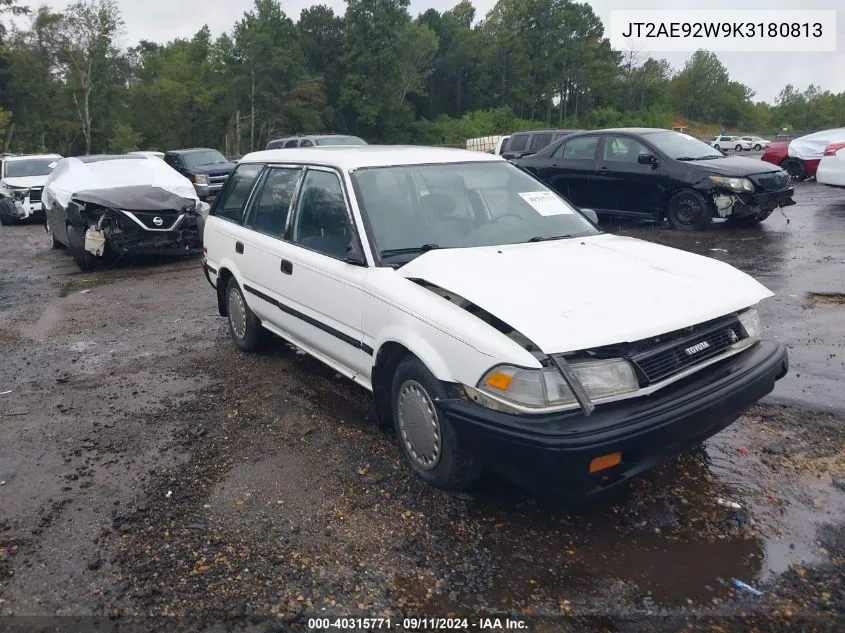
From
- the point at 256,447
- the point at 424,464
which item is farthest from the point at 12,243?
the point at 424,464

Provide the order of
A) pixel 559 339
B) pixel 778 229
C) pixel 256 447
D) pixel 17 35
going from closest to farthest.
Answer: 1. pixel 559 339
2. pixel 256 447
3. pixel 778 229
4. pixel 17 35

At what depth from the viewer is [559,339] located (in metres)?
2.85

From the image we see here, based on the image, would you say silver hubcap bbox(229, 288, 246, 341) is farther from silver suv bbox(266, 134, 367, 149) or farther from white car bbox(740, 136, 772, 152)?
white car bbox(740, 136, 772, 152)

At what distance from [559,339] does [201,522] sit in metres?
1.93

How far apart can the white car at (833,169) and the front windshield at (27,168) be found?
1735 centimetres

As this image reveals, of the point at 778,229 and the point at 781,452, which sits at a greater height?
the point at 778,229

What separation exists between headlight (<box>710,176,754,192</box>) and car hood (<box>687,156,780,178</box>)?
0.26 feet

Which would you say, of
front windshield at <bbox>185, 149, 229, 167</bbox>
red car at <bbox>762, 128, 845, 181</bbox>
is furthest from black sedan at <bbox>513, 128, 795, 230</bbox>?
front windshield at <bbox>185, 149, 229, 167</bbox>

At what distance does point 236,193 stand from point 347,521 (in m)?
3.37

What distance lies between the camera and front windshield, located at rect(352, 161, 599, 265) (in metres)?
4.01

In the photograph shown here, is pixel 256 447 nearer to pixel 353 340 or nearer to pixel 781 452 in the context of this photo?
pixel 353 340

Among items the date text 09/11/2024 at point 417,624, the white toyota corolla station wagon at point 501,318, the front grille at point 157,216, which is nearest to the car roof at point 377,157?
the white toyota corolla station wagon at point 501,318

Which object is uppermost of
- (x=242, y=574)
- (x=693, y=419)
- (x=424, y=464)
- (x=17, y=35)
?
(x=17, y=35)

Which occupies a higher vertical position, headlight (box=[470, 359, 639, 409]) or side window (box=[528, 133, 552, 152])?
side window (box=[528, 133, 552, 152])
